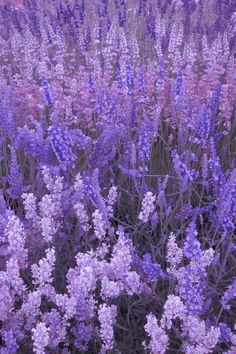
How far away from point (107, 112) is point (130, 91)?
0.29m

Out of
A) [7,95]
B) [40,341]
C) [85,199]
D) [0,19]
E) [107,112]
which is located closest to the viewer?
[40,341]

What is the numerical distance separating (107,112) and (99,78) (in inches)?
21.7

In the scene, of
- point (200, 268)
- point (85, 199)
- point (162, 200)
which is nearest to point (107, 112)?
Result: point (85, 199)

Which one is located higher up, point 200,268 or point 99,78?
point 99,78

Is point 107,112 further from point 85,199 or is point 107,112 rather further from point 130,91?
point 85,199

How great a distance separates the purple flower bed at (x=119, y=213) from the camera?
177 cm

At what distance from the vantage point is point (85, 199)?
251cm

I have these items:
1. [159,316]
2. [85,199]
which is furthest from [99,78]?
[159,316]

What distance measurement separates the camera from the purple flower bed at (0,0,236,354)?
1.77m

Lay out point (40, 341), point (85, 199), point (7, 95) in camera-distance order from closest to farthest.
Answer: point (40, 341), point (85, 199), point (7, 95)

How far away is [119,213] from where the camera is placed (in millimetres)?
2900

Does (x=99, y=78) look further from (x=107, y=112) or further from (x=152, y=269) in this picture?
(x=152, y=269)

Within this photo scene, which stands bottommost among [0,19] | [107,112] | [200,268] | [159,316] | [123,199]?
[159,316]

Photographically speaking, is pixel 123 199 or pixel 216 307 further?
pixel 123 199
